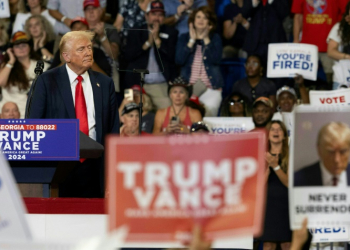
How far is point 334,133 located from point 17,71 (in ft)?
21.6

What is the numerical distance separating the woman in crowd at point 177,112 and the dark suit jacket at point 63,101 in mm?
2741

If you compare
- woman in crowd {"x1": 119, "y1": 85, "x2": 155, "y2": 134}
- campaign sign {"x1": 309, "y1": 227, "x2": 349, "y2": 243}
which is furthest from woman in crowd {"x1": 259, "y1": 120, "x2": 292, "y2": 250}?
woman in crowd {"x1": 119, "y1": 85, "x2": 155, "y2": 134}

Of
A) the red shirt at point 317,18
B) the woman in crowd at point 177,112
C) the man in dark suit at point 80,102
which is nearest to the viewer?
Result: the man in dark suit at point 80,102

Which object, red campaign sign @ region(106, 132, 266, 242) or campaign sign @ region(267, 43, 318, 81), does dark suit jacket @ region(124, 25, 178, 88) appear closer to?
campaign sign @ region(267, 43, 318, 81)

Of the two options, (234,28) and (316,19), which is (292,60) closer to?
(316,19)

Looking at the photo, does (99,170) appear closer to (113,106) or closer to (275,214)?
(113,106)

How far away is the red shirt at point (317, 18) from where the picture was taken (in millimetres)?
9430

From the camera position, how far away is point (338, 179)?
131 inches

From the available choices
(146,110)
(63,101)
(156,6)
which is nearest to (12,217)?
(63,101)

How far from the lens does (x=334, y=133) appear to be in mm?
3279

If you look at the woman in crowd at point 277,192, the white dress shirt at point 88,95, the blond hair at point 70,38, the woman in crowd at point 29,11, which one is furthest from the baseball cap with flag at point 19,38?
the white dress shirt at point 88,95

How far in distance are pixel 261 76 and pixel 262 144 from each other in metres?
6.46

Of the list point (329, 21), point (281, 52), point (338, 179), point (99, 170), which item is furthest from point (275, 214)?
point (329, 21)

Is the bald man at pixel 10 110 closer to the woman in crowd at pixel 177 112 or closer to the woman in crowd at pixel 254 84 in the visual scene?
the woman in crowd at pixel 177 112
